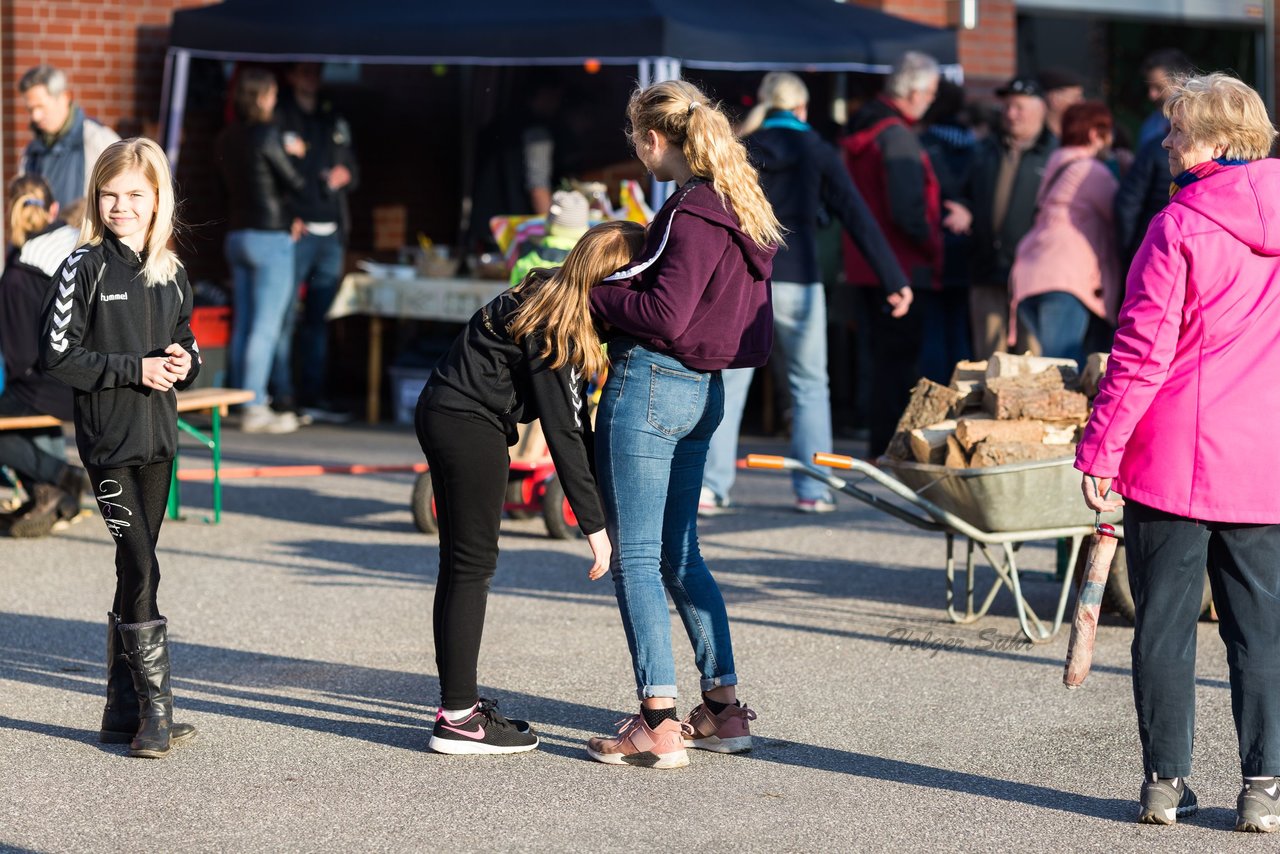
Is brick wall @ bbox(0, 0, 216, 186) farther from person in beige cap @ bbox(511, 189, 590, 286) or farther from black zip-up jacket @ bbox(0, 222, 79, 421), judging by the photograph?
person in beige cap @ bbox(511, 189, 590, 286)

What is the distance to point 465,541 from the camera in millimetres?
5195

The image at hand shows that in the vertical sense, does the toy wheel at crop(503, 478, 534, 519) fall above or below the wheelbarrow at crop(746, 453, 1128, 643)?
below

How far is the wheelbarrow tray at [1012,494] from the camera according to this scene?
20.6ft

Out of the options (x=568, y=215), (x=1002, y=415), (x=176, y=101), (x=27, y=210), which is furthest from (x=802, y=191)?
(x=176, y=101)

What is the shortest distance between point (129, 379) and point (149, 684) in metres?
0.86

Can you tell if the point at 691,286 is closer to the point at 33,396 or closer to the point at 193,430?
the point at 33,396

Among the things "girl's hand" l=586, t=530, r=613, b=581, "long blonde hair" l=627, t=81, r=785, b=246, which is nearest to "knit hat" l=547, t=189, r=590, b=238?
"long blonde hair" l=627, t=81, r=785, b=246

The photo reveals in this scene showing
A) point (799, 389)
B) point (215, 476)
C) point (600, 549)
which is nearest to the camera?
point (600, 549)

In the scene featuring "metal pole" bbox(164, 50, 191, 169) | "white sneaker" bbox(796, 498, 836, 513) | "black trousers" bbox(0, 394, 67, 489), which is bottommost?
"white sneaker" bbox(796, 498, 836, 513)

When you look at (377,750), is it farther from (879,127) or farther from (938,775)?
(879,127)

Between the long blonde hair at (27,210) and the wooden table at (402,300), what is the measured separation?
4.06m

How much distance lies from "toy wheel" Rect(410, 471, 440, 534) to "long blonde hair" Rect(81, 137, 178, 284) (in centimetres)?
342

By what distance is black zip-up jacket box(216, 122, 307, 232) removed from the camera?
12352 millimetres

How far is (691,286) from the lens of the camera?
4.90 m
